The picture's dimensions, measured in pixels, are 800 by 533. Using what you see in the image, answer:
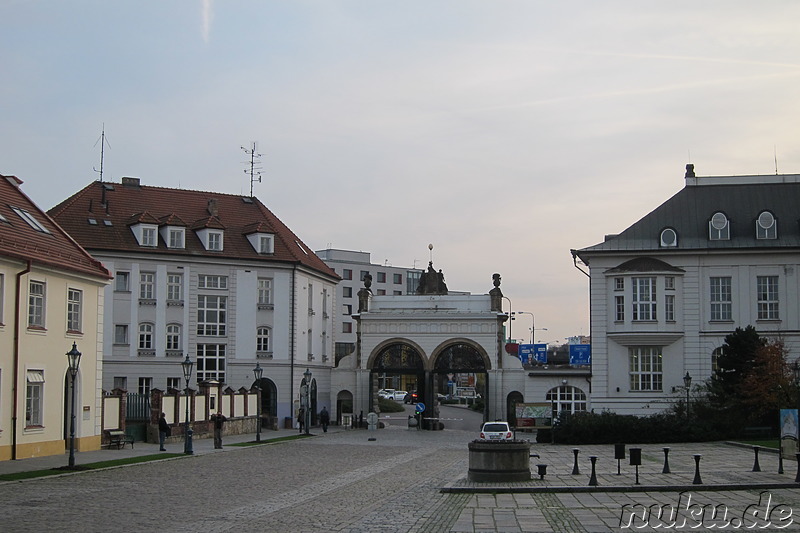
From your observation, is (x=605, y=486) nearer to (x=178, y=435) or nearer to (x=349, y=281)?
(x=178, y=435)

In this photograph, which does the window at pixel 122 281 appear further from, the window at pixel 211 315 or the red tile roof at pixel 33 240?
the red tile roof at pixel 33 240

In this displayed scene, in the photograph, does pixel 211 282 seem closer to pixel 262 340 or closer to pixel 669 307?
pixel 262 340

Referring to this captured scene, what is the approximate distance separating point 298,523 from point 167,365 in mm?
43459

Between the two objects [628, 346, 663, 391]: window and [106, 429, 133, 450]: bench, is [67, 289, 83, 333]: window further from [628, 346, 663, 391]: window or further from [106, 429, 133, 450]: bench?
[628, 346, 663, 391]: window

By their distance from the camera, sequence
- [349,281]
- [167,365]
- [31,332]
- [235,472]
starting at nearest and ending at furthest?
[235,472] < [31,332] < [167,365] < [349,281]

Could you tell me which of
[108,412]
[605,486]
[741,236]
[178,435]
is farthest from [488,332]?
[605,486]

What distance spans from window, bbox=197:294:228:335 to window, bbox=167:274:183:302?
1249mm

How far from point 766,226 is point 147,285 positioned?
3468cm

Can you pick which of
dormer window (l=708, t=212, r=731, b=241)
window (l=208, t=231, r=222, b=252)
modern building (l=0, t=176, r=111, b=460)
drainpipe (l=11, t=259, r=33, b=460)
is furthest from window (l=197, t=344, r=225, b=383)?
dormer window (l=708, t=212, r=731, b=241)

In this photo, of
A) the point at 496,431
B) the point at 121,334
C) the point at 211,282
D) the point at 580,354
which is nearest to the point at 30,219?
the point at 496,431

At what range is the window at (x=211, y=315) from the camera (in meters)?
62.2

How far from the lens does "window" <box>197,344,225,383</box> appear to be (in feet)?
203

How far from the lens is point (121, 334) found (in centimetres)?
5994

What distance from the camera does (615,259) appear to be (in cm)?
5469
